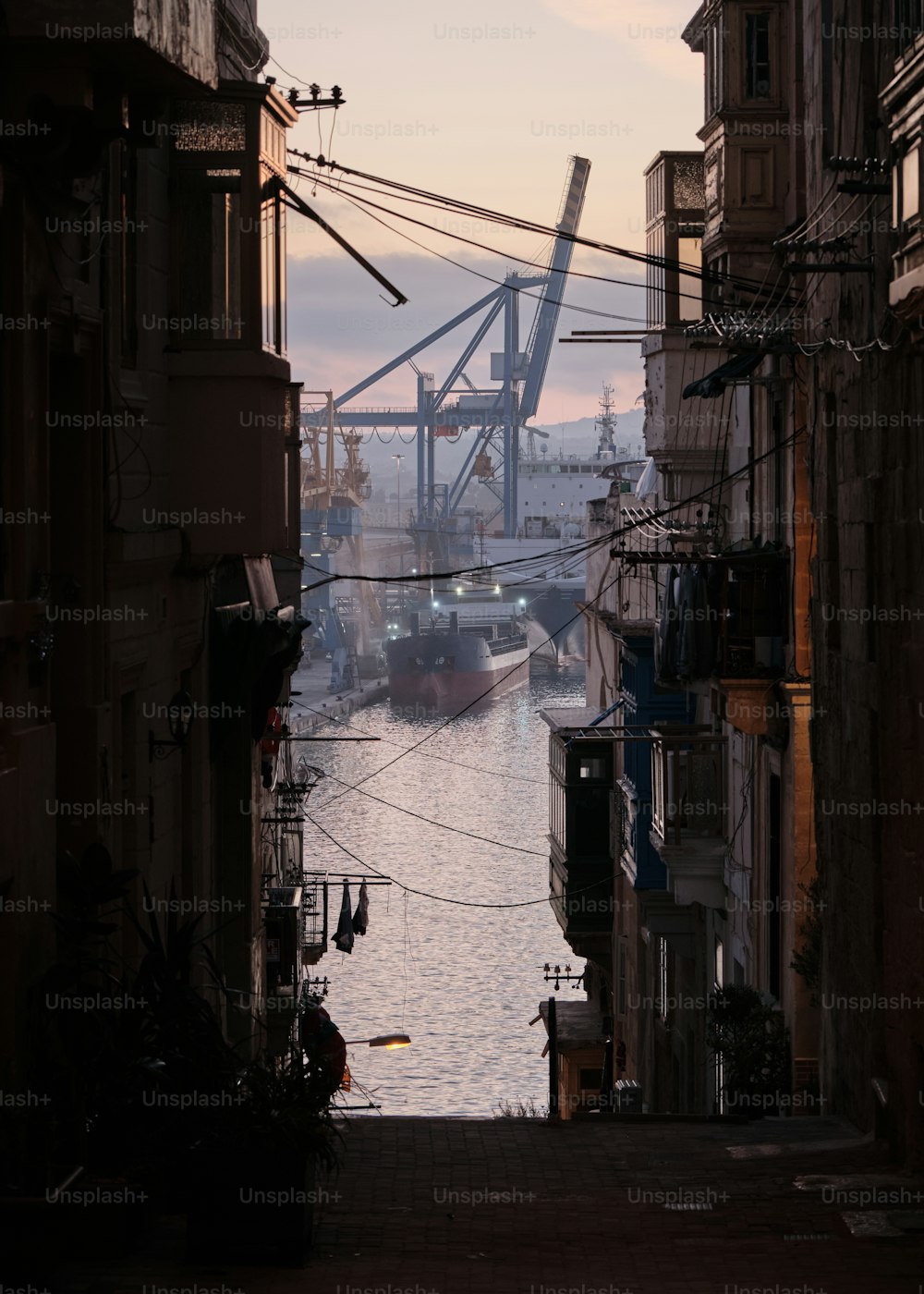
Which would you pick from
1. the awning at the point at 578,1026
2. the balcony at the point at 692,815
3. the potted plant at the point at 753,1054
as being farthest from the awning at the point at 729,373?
the awning at the point at 578,1026

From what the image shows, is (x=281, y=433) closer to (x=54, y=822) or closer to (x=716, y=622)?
(x=54, y=822)

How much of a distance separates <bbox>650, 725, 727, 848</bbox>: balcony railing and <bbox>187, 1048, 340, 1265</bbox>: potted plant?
13.8 metres

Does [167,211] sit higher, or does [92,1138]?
[167,211]

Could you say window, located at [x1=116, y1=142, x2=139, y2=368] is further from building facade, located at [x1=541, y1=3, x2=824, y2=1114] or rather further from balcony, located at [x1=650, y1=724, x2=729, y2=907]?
balcony, located at [x1=650, y1=724, x2=729, y2=907]

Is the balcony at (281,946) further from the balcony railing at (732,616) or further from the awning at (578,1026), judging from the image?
the awning at (578,1026)

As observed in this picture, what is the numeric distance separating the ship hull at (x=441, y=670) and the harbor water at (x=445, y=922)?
16.7m

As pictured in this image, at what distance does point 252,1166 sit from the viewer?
25.0 feet

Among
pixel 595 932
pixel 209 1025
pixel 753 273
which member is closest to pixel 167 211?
pixel 209 1025

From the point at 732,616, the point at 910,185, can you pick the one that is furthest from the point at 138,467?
the point at 732,616

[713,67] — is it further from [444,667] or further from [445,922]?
[444,667]

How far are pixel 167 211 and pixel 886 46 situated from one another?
196 inches

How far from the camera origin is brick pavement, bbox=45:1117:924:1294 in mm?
7523

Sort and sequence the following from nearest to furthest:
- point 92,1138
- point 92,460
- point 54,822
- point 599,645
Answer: point 92,1138, point 54,822, point 92,460, point 599,645

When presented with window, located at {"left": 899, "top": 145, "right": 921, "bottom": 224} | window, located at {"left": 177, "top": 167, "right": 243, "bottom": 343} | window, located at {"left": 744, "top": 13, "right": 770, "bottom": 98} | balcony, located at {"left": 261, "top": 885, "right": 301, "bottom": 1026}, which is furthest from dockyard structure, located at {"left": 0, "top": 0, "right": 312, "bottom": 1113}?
window, located at {"left": 744, "top": 13, "right": 770, "bottom": 98}
